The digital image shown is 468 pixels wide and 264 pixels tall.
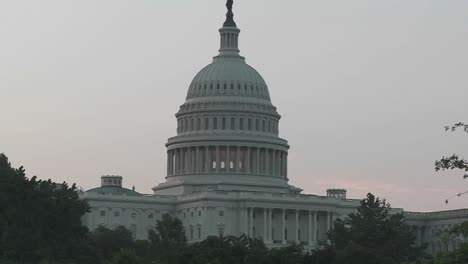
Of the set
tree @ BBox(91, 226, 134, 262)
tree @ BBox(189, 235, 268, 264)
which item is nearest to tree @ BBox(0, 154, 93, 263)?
tree @ BBox(91, 226, 134, 262)

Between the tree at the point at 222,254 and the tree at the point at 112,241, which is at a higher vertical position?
the tree at the point at 112,241

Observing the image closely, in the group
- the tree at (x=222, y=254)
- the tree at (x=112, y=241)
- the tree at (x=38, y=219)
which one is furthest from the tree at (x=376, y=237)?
the tree at (x=222, y=254)

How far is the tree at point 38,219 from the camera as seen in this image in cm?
13562

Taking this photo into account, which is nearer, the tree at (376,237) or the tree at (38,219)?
the tree at (38,219)

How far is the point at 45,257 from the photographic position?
127938 millimetres

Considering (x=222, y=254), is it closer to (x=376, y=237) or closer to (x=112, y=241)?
(x=376, y=237)

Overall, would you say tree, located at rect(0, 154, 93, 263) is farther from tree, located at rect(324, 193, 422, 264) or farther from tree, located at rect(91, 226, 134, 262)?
tree, located at rect(324, 193, 422, 264)

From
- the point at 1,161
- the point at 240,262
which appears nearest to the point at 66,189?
the point at 1,161

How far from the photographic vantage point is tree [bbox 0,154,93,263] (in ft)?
445

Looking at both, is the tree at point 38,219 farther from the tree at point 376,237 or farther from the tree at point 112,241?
the tree at point 376,237

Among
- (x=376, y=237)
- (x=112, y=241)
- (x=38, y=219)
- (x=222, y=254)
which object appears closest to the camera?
(x=222, y=254)

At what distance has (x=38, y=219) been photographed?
142625 millimetres

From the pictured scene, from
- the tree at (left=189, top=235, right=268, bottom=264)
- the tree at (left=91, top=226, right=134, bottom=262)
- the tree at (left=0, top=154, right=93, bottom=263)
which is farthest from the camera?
the tree at (left=91, top=226, right=134, bottom=262)

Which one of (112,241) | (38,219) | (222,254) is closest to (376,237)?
(112,241)
